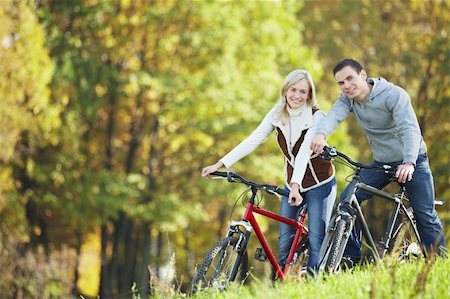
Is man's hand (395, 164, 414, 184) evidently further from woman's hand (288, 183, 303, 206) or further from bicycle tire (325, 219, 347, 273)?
woman's hand (288, 183, 303, 206)

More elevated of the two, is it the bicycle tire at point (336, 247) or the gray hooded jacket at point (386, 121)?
the gray hooded jacket at point (386, 121)

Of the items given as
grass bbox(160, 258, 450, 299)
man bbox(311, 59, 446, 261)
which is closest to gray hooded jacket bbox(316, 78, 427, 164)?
man bbox(311, 59, 446, 261)

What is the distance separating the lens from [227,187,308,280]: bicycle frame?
7.15 meters

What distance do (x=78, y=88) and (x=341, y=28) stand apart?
24.5ft

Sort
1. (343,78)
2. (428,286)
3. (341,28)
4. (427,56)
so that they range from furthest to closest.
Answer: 1. (341,28)
2. (427,56)
3. (343,78)
4. (428,286)

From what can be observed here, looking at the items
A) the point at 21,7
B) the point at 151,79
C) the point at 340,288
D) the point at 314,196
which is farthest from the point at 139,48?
the point at 340,288

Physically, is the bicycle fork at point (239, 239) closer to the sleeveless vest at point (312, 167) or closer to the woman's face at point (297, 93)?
the sleeveless vest at point (312, 167)

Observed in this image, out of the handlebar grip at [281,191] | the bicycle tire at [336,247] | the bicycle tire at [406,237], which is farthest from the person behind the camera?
the bicycle tire at [406,237]

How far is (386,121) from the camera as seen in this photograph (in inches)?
286

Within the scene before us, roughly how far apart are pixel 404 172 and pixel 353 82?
80cm

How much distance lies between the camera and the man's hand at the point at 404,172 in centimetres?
686

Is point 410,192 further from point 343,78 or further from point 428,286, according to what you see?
point 428,286

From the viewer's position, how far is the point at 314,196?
7562mm

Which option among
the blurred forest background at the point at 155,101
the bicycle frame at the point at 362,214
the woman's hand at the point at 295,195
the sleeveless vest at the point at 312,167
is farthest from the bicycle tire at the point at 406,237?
the blurred forest background at the point at 155,101
